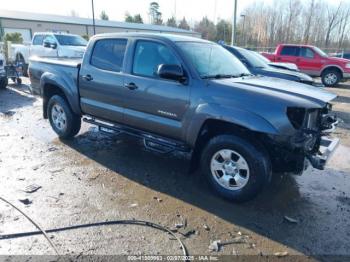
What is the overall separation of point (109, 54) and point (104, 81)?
0.45 metres

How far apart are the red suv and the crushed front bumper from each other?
1260 centimetres

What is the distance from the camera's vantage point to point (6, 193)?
418cm

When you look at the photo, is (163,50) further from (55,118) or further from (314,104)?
(55,118)

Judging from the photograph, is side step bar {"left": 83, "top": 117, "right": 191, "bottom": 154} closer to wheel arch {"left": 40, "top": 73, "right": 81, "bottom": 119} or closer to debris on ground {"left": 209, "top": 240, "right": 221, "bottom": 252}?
wheel arch {"left": 40, "top": 73, "right": 81, "bottom": 119}

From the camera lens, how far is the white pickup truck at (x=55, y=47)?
14.3m

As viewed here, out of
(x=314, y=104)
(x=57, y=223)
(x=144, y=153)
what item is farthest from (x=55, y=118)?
(x=314, y=104)

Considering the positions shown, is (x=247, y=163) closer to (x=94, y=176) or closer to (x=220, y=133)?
(x=220, y=133)

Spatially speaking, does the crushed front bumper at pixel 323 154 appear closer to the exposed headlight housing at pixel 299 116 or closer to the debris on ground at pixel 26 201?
the exposed headlight housing at pixel 299 116

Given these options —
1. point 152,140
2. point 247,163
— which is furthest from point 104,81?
point 247,163

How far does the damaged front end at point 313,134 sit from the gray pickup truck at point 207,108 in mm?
11

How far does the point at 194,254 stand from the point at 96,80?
3294 millimetres

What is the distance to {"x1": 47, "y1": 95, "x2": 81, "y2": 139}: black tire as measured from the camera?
5.95 metres

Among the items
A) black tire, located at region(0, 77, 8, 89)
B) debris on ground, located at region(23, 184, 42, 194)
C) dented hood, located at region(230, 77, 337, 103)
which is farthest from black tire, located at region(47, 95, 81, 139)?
black tire, located at region(0, 77, 8, 89)

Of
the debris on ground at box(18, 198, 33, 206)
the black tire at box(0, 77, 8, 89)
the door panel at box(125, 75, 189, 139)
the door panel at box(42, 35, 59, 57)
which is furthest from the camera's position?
the door panel at box(42, 35, 59, 57)
